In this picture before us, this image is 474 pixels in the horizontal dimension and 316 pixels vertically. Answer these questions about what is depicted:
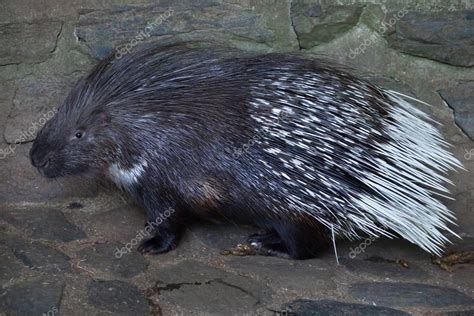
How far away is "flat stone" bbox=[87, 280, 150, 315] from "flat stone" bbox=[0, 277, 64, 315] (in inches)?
4.0

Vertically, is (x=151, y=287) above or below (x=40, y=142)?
below

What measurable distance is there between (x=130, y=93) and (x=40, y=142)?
37 cm

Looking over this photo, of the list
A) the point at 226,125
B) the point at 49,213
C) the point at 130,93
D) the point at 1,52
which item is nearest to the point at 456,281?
the point at 226,125

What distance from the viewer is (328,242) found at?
275cm

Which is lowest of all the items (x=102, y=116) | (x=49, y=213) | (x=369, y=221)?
(x=49, y=213)

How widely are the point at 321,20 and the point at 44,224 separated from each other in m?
1.33

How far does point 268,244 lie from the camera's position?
2.81 meters

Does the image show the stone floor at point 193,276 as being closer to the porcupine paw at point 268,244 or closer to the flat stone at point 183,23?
the porcupine paw at point 268,244

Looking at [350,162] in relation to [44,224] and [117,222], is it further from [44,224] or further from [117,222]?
[44,224]

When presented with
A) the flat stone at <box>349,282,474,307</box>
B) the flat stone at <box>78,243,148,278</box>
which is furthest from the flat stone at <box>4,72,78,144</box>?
the flat stone at <box>349,282,474,307</box>

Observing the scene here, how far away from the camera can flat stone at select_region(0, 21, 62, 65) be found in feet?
10.3

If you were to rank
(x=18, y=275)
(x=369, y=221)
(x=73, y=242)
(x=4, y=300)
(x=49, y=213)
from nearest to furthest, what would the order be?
(x=4, y=300) → (x=18, y=275) → (x=369, y=221) → (x=73, y=242) → (x=49, y=213)

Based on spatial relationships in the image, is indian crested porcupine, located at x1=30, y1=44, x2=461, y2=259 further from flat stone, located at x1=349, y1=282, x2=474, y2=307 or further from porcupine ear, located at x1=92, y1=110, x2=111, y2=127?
flat stone, located at x1=349, y1=282, x2=474, y2=307

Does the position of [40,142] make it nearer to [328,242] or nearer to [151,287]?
[151,287]
